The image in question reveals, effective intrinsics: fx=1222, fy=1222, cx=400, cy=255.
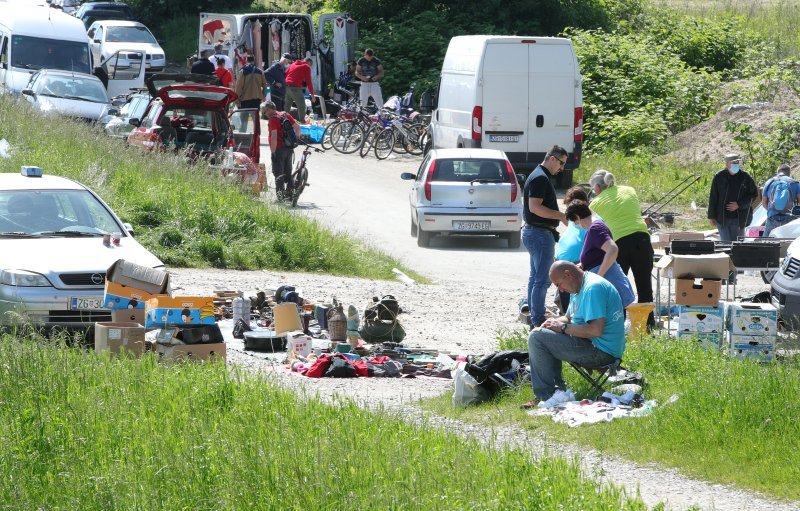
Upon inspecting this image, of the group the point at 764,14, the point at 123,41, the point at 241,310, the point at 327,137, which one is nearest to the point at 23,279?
the point at 241,310

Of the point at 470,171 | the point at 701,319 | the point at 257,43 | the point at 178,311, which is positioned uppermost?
the point at 257,43

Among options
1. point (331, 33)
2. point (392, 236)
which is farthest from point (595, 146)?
point (331, 33)

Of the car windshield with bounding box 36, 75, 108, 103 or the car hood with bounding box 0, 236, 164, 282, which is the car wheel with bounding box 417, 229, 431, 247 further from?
the car windshield with bounding box 36, 75, 108, 103

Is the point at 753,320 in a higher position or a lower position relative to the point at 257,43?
lower

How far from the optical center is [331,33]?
39.4 metres

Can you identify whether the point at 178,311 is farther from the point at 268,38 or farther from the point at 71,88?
the point at 268,38

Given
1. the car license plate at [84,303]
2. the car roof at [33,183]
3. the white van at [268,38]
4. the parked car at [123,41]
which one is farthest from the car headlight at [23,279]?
the parked car at [123,41]

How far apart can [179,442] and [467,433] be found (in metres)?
2.14

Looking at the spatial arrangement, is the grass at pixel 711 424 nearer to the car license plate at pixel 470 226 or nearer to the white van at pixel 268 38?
the car license plate at pixel 470 226

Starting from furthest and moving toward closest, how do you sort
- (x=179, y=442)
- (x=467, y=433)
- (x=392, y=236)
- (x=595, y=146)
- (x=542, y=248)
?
(x=595, y=146) < (x=392, y=236) < (x=542, y=248) < (x=467, y=433) < (x=179, y=442)

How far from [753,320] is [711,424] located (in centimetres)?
228

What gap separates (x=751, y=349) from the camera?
10336 millimetres

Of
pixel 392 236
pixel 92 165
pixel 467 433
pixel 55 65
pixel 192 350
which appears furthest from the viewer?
pixel 55 65

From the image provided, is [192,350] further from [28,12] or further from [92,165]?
[28,12]
